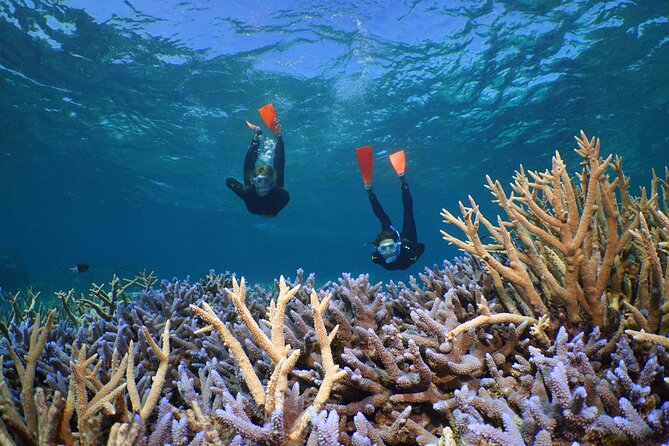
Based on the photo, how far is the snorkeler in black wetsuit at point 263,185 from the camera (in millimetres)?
7688

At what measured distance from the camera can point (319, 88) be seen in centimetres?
1717

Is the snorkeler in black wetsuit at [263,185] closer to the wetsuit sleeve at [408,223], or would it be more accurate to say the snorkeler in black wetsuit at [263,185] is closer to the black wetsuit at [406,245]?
the black wetsuit at [406,245]

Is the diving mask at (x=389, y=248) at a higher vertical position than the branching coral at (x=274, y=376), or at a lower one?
higher

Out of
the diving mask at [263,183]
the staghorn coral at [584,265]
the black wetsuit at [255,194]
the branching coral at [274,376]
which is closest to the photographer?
the branching coral at [274,376]

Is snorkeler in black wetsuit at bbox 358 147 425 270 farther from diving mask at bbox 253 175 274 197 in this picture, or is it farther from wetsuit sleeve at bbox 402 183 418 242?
diving mask at bbox 253 175 274 197

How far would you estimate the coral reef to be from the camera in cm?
156

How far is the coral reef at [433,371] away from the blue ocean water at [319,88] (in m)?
13.0

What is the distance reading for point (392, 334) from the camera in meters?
2.15

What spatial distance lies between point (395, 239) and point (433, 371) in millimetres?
→ 4850

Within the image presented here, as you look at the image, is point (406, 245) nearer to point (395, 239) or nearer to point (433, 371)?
point (395, 239)

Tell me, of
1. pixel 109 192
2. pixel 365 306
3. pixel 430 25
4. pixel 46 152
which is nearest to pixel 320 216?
pixel 109 192

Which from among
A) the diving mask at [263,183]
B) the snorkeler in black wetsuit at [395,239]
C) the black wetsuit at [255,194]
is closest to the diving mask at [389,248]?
the snorkeler in black wetsuit at [395,239]

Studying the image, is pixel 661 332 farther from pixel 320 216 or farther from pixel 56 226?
pixel 56 226

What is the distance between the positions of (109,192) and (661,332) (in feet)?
144
